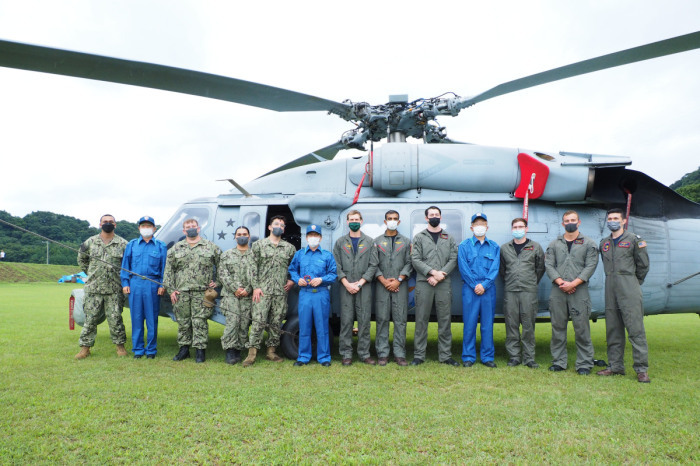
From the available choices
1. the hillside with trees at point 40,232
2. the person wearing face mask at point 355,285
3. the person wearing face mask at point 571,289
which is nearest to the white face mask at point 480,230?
the person wearing face mask at point 571,289

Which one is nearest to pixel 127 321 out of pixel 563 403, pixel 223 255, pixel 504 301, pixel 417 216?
pixel 223 255

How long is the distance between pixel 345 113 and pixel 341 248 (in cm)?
196

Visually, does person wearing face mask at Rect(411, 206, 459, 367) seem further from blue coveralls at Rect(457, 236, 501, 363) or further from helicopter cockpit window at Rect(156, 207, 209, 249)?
helicopter cockpit window at Rect(156, 207, 209, 249)

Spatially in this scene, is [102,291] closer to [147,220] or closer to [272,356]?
[147,220]

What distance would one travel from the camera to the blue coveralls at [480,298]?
5.31 m

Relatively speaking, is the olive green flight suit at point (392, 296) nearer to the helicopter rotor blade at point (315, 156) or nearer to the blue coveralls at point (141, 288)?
the helicopter rotor blade at point (315, 156)

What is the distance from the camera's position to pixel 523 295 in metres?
5.26

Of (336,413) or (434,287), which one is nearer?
(336,413)

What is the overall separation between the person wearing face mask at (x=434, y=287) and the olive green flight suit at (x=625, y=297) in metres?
1.78

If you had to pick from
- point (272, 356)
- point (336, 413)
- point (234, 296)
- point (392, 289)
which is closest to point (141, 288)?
point (234, 296)

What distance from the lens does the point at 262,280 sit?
→ 5.45 metres

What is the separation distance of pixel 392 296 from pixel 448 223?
1327mm

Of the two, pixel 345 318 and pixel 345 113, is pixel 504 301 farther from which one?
pixel 345 113

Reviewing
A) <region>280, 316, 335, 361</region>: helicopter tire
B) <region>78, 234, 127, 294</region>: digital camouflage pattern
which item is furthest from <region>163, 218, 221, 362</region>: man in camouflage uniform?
<region>280, 316, 335, 361</region>: helicopter tire
